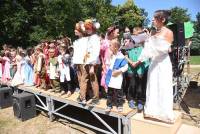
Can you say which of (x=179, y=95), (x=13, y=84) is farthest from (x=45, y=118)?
(x=179, y=95)

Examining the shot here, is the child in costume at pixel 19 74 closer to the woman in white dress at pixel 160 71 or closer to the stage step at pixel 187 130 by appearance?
the woman in white dress at pixel 160 71

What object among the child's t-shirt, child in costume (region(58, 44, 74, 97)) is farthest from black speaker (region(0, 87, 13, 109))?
the child's t-shirt

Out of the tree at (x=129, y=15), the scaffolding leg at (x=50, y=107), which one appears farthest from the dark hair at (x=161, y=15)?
the tree at (x=129, y=15)

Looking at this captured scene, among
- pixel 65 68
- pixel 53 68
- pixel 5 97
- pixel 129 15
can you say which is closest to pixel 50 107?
pixel 53 68

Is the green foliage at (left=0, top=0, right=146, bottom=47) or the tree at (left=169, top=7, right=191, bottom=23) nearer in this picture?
the green foliage at (left=0, top=0, right=146, bottom=47)

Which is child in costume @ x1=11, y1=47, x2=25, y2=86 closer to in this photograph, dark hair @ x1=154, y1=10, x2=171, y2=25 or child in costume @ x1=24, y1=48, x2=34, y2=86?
child in costume @ x1=24, y1=48, x2=34, y2=86

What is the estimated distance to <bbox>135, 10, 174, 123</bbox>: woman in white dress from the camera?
4.86 meters

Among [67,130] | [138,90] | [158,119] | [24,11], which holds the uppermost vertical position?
[24,11]

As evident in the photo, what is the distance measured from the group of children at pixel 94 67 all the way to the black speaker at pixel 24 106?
1.98ft

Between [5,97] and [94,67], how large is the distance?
4666 mm

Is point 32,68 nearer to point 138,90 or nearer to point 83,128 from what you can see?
point 83,128

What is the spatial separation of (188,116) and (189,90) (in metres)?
3.29

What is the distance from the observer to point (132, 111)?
556 cm

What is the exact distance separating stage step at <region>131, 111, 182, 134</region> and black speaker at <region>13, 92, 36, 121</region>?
3749 mm
